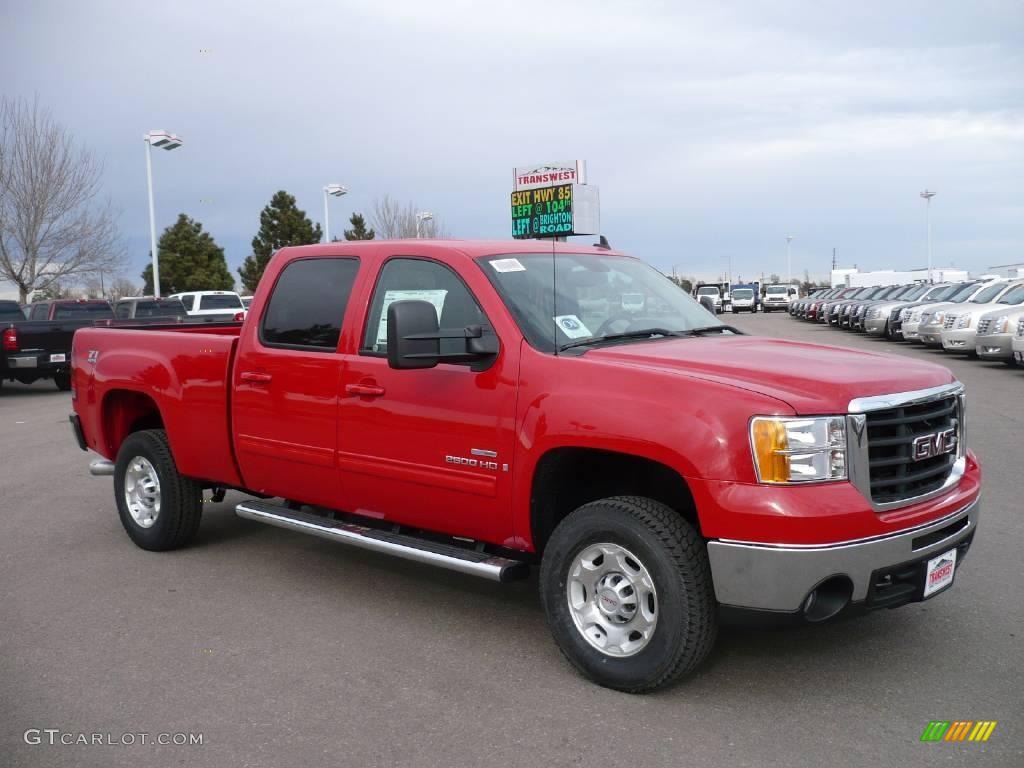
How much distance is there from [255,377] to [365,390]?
95cm

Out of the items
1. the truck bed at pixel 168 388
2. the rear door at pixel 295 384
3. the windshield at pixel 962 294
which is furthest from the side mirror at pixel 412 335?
the windshield at pixel 962 294

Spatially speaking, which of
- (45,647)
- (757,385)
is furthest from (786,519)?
(45,647)

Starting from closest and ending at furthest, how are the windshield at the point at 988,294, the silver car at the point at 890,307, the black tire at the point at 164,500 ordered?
the black tire at the point at 164,500 → the windshield at the point at 988,294 → the silver car at the point at 890,307

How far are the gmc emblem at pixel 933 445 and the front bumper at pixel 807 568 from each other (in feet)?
0.96

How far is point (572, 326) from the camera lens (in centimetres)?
487

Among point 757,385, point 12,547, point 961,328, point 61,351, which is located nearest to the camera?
point 757,385

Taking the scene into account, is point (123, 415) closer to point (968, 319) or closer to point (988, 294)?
point (968, 319)

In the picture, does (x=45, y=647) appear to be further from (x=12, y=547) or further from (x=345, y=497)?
(x=12, y=547)

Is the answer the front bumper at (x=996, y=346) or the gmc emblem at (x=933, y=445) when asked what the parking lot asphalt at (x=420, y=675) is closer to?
the gmc emblem at (x=933, y=445)

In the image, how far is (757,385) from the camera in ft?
13.1

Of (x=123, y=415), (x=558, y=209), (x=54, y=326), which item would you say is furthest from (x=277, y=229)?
(x=123, y=415)

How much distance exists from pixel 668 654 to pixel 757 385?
44.6 inches

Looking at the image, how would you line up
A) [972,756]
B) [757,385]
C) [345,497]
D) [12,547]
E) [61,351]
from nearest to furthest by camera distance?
[972,756]
[757,385]
[345,497]
[12,547]
[61,351]

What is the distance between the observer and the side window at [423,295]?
16.4ft
